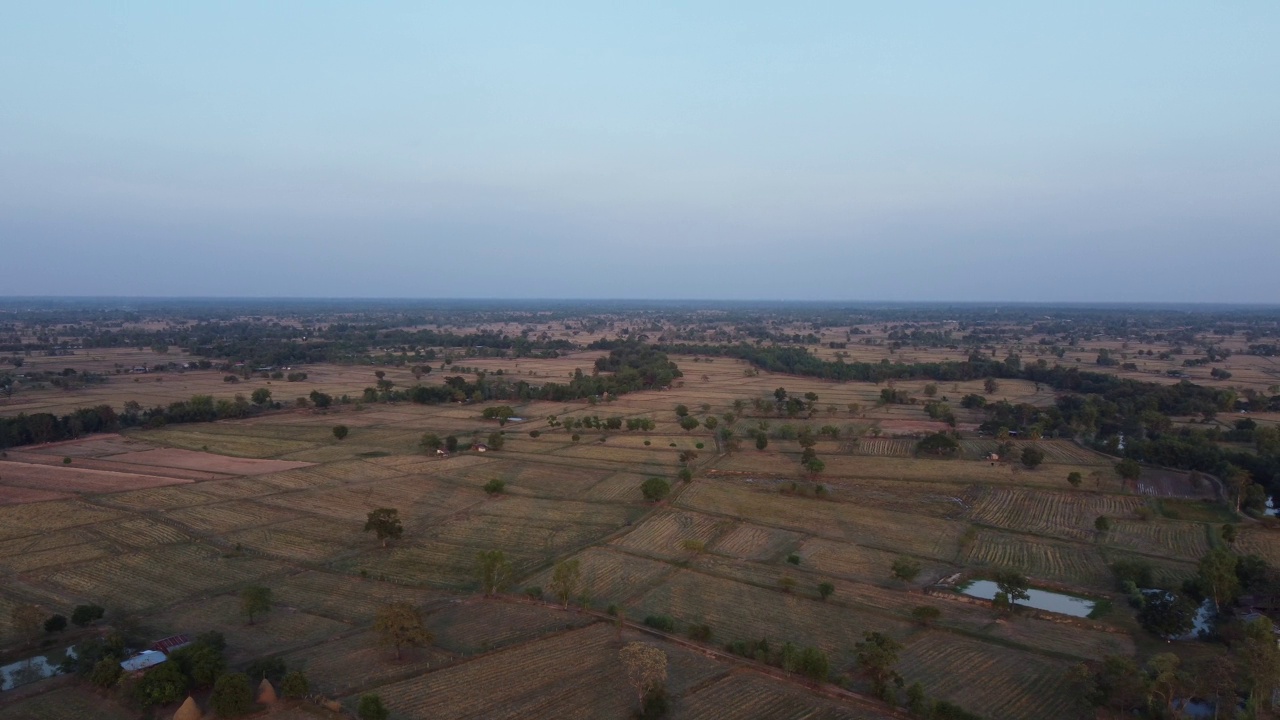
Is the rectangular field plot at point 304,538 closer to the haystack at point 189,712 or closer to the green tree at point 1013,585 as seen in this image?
the haystack at point 189,712

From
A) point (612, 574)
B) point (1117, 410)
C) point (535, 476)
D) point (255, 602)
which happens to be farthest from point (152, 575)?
point (1117, 410)

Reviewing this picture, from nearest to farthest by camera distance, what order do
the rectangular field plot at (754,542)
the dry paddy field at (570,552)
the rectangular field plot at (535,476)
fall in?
1. the dry paddy field at (570,552)
2. the rectangular field plot at (754,542)
3. the rectangular field plot at (535,476)

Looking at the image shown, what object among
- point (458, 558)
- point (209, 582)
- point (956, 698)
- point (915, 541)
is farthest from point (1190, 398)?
point (209, 582)

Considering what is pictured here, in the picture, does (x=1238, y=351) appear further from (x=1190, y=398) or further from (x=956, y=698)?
(x=956, y=698)

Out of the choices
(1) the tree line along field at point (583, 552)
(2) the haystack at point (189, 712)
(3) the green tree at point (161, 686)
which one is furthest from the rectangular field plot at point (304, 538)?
(2) the haystack at point (189, 712)

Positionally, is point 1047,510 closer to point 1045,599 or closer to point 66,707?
point 1045,599

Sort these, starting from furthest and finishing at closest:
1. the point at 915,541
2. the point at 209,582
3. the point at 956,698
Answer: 1. the point at 915,541
2. the point at 209,582
3. the point at 956,698

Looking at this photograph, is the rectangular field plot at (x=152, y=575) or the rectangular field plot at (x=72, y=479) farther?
the rectangular field plot at (x=72, y=479)
